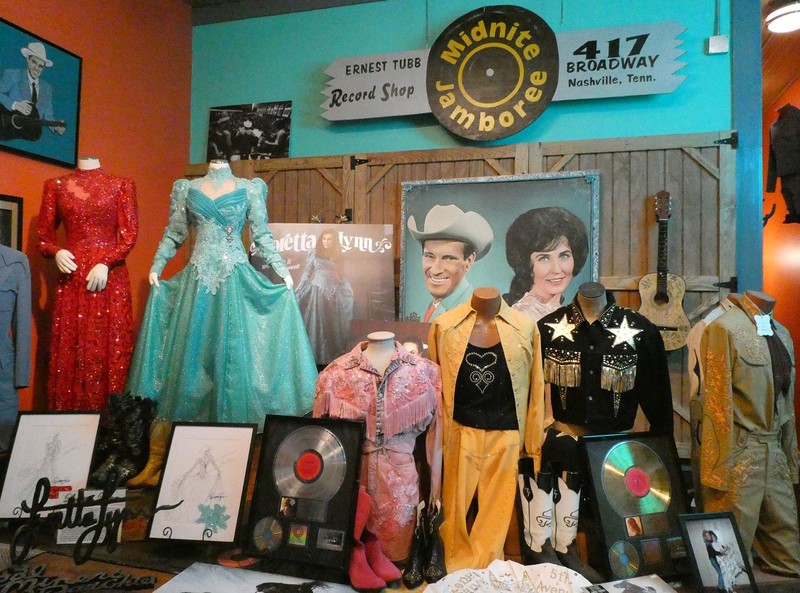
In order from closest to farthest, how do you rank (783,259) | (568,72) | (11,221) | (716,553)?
1. (716,553)
2. (11,221)
3. (568,72)
4. (783,259)

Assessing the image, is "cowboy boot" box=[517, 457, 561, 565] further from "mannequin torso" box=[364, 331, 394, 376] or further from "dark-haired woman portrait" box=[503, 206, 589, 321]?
"dark-haired woman portrait" box=[503, 206, 589, 321]

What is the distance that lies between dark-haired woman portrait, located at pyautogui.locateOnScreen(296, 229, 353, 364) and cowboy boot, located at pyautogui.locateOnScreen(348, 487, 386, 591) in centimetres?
197

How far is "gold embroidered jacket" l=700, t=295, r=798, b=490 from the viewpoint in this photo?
2.11 metres

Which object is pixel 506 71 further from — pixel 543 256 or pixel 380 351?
pixel 380 351

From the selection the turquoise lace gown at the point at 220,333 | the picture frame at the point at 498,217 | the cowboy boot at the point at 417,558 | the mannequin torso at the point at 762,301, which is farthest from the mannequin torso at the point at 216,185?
the mannequin torso at the point at 762,301

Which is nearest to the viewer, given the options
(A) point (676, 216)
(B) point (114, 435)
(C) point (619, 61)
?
(B) point (114, 435)

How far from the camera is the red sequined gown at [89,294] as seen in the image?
2885 millimetres

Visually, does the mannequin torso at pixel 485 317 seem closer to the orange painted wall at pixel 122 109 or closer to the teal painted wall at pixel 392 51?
the teal painted wall at pixel 392 51

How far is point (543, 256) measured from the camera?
3.71 metres

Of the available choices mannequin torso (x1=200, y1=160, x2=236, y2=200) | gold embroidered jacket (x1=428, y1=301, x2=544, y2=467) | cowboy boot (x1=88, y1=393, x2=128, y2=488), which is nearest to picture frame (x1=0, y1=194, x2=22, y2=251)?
mannequin torso (x1=200, y1=160, x2=236, y2=200)

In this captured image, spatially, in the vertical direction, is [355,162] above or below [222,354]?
above

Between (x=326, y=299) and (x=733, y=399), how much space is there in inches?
102

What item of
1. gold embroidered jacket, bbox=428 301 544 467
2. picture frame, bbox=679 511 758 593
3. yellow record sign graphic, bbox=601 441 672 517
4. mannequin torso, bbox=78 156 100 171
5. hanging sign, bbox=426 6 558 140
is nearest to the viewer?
picture frame, bbox=679 511 758 593

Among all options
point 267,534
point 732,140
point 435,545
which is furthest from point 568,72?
point 267,534
